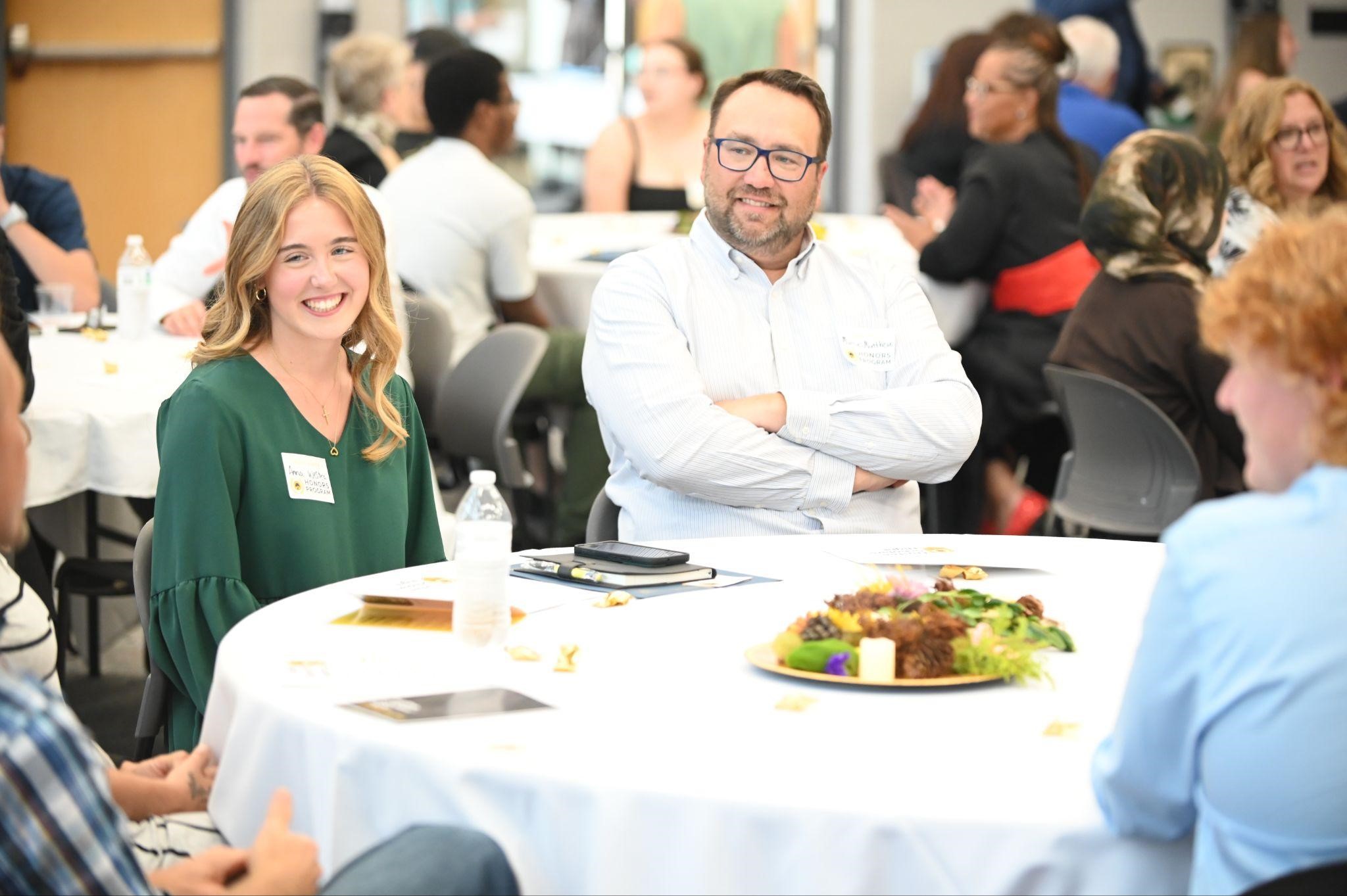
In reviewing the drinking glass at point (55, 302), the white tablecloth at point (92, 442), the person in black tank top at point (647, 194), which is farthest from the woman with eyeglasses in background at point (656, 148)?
the white tablecloth at point (92, 442)

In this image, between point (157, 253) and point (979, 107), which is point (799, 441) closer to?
point (979, 107)

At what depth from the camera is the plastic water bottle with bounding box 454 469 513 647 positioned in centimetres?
185

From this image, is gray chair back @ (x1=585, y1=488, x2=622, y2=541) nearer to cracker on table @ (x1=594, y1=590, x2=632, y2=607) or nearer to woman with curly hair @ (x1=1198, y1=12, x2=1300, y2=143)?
cracker on table @ (x1=594, y1=590, x2=632, y2=607)

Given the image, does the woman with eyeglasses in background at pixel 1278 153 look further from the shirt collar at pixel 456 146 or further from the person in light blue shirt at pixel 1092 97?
the shirt collar at pixel 456 146

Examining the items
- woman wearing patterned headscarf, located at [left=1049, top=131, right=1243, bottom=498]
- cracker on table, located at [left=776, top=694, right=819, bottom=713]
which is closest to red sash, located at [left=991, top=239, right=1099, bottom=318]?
woman wearing patterned headscarf, located at [left=1049, top=131, right=1243, bottom=498]

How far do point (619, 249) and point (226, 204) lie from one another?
1.85 m

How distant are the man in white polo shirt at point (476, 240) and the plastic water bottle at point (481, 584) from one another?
3.38 metres

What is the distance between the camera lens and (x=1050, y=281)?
5.37 metres

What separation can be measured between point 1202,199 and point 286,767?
127 inches

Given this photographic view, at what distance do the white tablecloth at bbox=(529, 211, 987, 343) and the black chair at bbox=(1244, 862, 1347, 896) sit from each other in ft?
12.0

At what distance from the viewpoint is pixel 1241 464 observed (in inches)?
160

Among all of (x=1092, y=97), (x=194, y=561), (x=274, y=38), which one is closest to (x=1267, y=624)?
(x=194, y=561)

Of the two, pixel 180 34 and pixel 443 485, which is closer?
pixel 443 485

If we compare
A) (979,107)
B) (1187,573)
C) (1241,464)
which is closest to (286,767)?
(1187,573)
